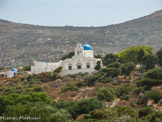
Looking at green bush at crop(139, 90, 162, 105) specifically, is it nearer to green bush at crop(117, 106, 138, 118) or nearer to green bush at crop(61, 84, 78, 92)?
green bush at crop(117, 106, 138, 118)

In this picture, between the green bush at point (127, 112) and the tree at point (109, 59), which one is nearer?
the green bush at point (127, 112)

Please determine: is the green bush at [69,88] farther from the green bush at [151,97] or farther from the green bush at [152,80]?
the green bush at [151,97]

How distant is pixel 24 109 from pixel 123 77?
3884 cm

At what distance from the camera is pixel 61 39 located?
158375 millimetres

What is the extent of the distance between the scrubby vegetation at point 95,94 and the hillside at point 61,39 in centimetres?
5315

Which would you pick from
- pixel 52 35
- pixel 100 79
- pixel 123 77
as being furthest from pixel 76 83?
pixel 52 35

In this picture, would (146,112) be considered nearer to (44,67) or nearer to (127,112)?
(127,112)

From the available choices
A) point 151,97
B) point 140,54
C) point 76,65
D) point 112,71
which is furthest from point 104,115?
point 140,54

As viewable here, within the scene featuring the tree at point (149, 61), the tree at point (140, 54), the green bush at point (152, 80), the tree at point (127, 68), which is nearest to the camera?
the green bush at point (152, 80)

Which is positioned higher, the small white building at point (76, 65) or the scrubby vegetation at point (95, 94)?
the small white building at point (76, 65)

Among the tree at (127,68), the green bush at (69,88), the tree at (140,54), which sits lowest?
the green bush at (69,88)

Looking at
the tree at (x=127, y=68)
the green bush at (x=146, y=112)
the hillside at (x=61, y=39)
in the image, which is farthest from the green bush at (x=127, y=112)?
the hillside at (x=61, y=39)

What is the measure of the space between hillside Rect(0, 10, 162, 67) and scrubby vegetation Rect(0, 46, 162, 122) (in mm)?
53147

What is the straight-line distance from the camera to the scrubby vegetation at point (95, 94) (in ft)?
122
